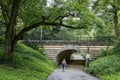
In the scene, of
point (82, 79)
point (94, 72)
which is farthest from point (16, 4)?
point (94, 72)

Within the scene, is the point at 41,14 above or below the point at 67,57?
above

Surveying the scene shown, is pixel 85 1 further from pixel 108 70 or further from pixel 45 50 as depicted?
pixel 45 50

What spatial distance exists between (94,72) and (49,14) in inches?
358

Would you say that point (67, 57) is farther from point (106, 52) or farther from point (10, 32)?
point (10, 32)

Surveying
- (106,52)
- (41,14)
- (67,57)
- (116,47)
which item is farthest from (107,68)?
(67,57)

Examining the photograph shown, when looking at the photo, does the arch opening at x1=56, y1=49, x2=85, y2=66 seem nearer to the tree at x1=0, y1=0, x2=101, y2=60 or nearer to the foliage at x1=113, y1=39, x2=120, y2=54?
the foliage at x1=113, y1=39, x2=120, y2=54

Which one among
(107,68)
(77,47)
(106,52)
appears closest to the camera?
(107,68)

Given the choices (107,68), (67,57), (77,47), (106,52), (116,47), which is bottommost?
(67,57)

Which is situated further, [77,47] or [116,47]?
[77,47]

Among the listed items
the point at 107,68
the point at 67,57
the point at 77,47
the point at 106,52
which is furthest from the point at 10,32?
the point at 67,57

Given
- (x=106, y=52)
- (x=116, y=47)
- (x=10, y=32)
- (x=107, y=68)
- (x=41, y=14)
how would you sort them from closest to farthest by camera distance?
(x=10, y=32) → (x=41, y=14) → (x=107, y=68) → (x=116, y=47) → (x=106, y=52)

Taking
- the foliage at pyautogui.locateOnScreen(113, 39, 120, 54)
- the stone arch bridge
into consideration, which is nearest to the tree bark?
the foliage at pyautogui.locateOnScreen(113, 39, 120, 54)

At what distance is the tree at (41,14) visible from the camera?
24719 millimetres

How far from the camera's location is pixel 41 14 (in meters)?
26.6
